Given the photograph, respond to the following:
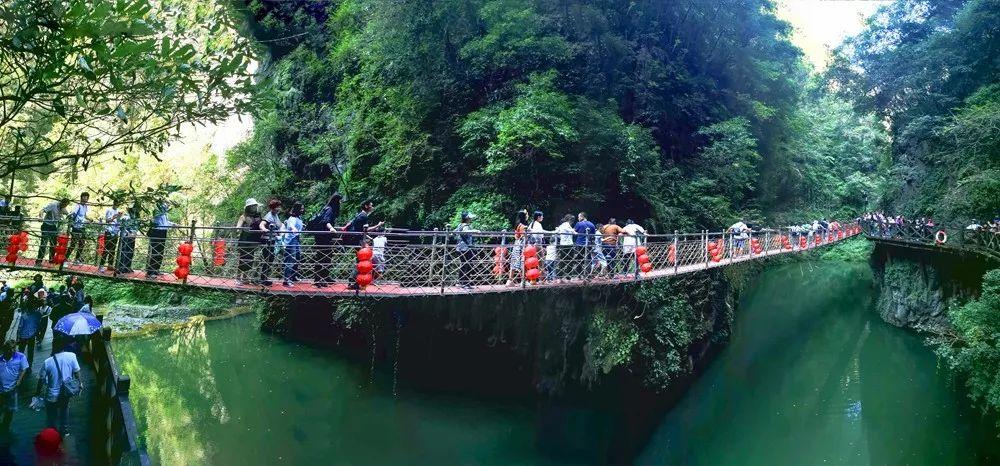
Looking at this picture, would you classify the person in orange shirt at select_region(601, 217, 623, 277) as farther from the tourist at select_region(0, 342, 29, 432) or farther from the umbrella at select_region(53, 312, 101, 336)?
the tourist at select_region(0, 342, 29, 432)

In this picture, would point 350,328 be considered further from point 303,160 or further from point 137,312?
point 137,312

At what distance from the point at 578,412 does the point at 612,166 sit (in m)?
4.50

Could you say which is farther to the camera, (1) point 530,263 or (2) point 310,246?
(1) point 530,263

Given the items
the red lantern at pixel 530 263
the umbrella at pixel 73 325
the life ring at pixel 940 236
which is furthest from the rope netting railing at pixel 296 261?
the life ring at pixel 940 236

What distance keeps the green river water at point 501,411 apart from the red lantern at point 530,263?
4.12 m

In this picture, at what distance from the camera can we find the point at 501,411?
428 inches

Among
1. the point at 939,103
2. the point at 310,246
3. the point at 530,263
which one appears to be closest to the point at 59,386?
the point at 310,246

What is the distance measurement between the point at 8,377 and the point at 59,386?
1.62 ft

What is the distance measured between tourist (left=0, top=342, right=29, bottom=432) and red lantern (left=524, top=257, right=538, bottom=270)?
5.74 m

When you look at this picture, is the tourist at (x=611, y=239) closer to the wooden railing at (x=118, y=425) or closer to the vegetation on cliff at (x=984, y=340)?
the wooden railing at (x=118, y=425)

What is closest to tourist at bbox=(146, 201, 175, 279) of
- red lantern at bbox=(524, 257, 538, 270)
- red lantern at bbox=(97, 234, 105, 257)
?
red lantern at bbox=(97, 234, 105, 257)

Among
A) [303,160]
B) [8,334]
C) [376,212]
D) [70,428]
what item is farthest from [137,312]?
[70,428]

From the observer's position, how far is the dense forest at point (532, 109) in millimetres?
10320

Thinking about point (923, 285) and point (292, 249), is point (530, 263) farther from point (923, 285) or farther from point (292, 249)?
point (923, 285)
